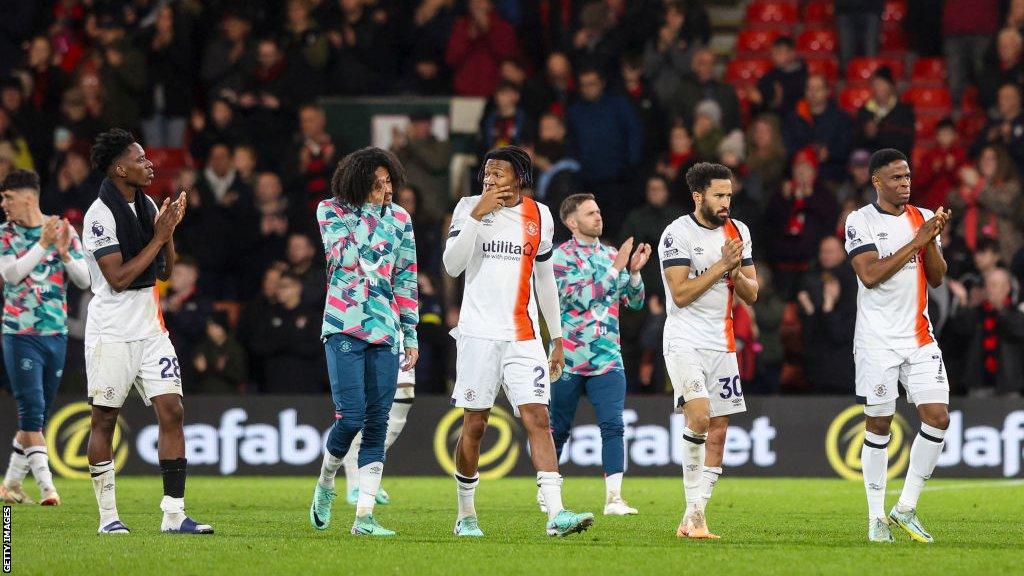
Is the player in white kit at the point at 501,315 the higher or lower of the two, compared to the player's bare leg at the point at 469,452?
higher

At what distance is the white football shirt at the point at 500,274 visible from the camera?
10.5m

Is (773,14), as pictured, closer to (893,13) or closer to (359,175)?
(893,13)

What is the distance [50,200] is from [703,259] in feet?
39.2

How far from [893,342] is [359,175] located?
3.79 meters

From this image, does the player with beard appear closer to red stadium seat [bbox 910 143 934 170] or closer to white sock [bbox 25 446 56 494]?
white sock [bbox 25 446 56 494]

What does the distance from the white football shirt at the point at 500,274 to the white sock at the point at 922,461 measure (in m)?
2.75

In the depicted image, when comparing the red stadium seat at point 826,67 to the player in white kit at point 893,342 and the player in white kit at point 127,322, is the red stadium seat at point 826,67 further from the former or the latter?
the player in white kit at point 127,322

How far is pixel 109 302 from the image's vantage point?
34.8ft

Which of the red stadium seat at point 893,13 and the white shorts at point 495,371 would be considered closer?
the white shorts at point 495,371

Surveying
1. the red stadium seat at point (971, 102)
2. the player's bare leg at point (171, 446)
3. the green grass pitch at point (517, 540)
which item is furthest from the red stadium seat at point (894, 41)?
the player's bare leg at point (171, 446)

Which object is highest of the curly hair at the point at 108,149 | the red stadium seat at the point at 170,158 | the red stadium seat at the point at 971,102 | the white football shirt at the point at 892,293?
the red stadium seat at the point at 971,102

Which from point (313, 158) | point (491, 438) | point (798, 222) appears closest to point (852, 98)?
point (798, 222)

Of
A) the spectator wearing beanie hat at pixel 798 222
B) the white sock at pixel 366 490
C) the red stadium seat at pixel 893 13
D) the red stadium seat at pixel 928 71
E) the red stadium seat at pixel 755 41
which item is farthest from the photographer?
the red stadium seat at pixel 893 13

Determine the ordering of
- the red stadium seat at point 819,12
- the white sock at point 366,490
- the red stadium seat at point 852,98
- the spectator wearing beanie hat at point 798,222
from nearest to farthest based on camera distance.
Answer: the white sock at point 366,490, the spectator wearing beanie hat at point 798,222, the red stadium seat at point 852,98, the red stadium seat at point 819,12
